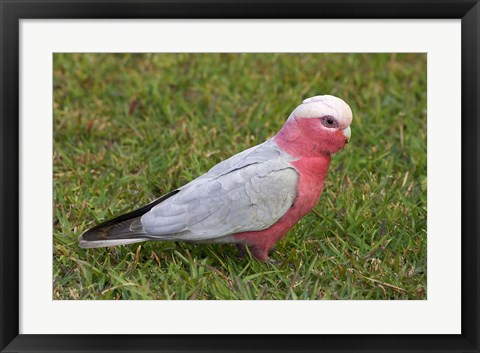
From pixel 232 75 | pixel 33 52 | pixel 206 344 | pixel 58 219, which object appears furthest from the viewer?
pixel 232 75

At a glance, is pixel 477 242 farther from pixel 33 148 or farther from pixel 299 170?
pixel 33 148

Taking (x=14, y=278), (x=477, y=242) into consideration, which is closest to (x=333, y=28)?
(x=477, y=242)

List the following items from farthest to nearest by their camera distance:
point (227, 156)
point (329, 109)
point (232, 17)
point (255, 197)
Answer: point (227, 156) → point (255, 197) → point (329, 109) → point (232, 17)

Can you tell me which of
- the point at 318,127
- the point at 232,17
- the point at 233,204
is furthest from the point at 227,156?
the point at 232,17

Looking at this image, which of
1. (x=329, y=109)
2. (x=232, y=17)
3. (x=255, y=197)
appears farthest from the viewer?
(x=255, y=197)

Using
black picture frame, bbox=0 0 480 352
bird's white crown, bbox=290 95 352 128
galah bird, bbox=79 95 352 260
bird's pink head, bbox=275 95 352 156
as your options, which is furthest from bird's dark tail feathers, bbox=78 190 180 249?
bird's white crown, bbox=290 95 352 128

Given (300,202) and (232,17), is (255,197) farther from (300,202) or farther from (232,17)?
(232,17)

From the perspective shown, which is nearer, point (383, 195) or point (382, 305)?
point (382, 305)

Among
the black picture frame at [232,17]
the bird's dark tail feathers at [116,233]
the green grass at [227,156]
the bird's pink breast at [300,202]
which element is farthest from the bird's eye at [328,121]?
the bird's dark tail feathers at [116,233]
